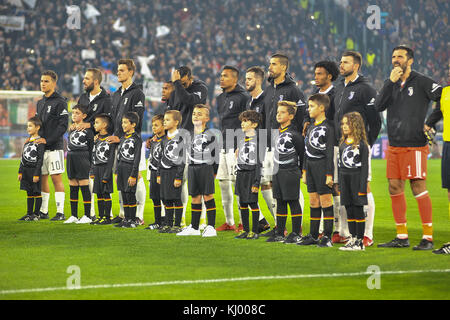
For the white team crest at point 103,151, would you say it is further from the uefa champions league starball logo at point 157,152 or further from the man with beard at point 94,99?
the uefa champions league starball logo at point 157,152

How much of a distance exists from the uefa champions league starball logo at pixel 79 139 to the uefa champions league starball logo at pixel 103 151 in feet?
1.72

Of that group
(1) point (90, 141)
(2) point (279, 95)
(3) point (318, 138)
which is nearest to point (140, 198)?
(1) point (90, 141)

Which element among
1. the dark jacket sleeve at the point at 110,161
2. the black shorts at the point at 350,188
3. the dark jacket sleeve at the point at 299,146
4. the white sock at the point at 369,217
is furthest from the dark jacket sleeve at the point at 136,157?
the white sock at the point at 369,217

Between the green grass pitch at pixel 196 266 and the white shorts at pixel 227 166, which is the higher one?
the white shorts at pixel 227 166

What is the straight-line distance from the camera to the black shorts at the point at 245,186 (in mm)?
9336

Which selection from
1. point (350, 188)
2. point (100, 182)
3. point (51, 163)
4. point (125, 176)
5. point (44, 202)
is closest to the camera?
point (350, 188)

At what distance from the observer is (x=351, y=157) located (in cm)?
850

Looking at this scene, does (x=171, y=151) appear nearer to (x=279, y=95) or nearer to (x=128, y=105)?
(x=128, y=105)

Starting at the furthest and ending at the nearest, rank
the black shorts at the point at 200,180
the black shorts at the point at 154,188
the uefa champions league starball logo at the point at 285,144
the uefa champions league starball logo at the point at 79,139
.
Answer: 1. the uefa champions league starball logo at the point at 79,139
2. the black shorts at the point at 154,188
3. the black shorts at the point at 200,180
4. the uefa champions league starball logo at the point at 285,144

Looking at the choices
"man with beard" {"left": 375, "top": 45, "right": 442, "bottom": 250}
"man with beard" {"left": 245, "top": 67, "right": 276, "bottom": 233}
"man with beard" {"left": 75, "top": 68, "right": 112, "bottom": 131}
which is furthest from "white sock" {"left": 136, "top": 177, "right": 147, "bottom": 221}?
"man with beard" {"left": 375, "top": 45, "right": 442, "bottom": 250}

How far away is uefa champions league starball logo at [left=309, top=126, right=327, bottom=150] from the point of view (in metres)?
8.69

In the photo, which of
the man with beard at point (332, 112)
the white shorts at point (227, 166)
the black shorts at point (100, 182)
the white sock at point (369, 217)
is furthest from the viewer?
the black shorts at point (100, 182)

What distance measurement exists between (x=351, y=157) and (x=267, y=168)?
1536 mm

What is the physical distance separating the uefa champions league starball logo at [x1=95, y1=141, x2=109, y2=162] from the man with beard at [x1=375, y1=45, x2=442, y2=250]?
4099 mm
